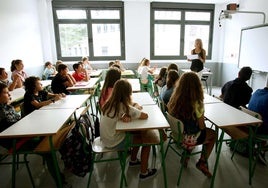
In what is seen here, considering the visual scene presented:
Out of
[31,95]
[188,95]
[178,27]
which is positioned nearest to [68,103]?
[31,95]

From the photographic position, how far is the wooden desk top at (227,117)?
1.82 meters

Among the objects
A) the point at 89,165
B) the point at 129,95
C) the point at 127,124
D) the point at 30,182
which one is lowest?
the point at 30,182

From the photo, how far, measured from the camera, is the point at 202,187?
1.98 m

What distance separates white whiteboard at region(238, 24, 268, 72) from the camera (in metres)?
4.50

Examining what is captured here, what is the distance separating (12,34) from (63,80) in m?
2.18

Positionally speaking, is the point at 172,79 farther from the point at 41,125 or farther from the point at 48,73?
the point at 48,73

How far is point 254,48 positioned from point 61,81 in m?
4.66

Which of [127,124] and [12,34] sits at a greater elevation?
[12,34]

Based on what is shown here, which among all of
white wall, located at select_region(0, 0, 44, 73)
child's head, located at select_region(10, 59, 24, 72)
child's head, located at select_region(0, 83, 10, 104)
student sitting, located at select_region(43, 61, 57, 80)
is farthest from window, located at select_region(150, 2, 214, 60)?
child's head, located at select_region(0, 83, 10, 104)

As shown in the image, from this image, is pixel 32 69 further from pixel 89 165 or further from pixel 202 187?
pixel 202 187

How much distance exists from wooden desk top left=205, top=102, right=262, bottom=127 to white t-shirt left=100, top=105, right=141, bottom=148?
770 millimetres

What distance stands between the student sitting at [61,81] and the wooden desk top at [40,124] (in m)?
1.23

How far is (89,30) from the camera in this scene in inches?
248

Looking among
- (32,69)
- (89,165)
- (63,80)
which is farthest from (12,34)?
(89,165)
